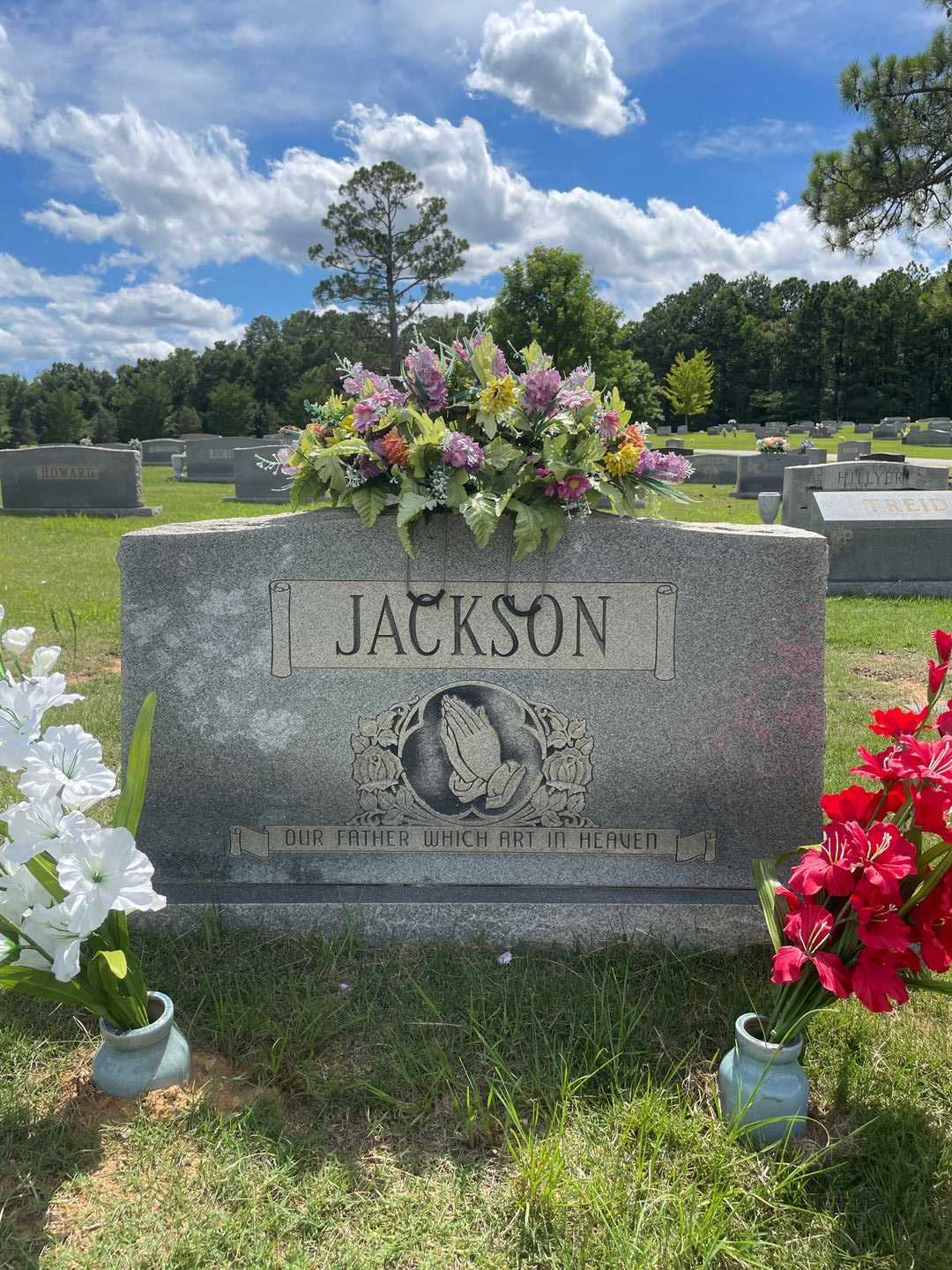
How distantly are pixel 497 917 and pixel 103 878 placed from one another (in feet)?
4.30

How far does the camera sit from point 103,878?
1869 millimetres

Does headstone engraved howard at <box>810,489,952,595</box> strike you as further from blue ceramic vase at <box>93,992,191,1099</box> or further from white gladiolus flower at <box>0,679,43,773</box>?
white gladiolus flower at <box>0,679,43,773</box>

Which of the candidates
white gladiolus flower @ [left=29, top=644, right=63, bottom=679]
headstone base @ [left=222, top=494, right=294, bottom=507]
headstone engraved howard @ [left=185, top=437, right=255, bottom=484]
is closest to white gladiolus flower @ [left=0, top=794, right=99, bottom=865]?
white gladiolus flower @ [left=29, top=644, right=63, bottom=679]

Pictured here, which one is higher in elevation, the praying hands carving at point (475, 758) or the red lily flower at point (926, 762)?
the red lily flower at point (926, 762)

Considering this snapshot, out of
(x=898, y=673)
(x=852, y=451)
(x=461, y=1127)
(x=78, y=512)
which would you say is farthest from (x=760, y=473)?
(x=461, y=1127)

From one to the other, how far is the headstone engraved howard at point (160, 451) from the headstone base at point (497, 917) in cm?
3272

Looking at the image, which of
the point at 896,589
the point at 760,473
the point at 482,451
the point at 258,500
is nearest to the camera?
the point at 482,451

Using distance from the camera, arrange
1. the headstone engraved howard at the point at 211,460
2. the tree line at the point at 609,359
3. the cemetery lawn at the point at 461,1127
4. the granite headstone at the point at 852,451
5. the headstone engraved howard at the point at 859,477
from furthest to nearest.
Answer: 1. the tree line at the point at 609,359
2. the granite headstone at the point at 852,451
3. the headstone engraved howard at the point at 211,460
4. the headstone engraved howard at the point at 859,477
5. the cemetery lawn at the point at 461,1127

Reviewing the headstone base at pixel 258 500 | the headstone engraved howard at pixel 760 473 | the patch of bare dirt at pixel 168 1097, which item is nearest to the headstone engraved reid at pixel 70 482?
the headstone base at pixel 258 500

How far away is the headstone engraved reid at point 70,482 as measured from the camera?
1384 centimetres

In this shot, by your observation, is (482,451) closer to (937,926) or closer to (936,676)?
(936,676)

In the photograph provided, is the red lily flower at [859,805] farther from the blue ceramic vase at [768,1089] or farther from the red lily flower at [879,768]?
the blue ceramic vase at [768,1089]

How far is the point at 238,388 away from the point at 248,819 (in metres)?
53.5

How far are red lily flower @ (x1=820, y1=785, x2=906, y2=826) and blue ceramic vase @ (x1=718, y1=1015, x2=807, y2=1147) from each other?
533mm
